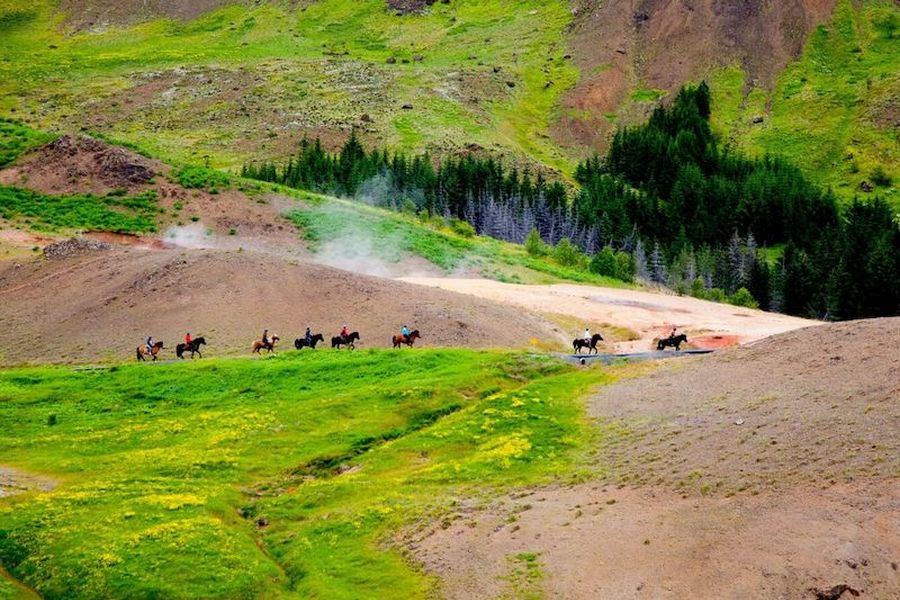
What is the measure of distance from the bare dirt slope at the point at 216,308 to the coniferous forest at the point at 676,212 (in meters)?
45.4

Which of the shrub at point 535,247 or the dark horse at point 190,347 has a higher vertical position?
the shrub at point 535,247

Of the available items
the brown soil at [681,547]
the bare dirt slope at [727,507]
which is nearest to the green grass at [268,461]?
the brown soil at [681,547]

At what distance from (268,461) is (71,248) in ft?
152

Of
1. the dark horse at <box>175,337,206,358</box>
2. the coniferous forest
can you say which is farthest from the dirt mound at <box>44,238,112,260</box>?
the coniferous forest

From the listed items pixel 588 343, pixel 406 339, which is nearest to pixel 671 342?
pixel 588 343

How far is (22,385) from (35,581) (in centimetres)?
2657

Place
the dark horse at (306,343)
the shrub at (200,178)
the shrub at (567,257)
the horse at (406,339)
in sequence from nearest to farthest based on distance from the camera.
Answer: the dark horse at (306,343), the horse at (406,339), the shrub at (200,178), the shrub at (567,257)

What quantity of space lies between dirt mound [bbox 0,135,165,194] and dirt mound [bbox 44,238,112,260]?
18.2m

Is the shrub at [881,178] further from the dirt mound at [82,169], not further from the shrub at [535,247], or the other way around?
the dirt mound at [82,169]

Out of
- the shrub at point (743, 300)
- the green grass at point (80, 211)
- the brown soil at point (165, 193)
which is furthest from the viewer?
the shrub at point (743, 300)

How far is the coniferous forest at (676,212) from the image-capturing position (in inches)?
A: 4665

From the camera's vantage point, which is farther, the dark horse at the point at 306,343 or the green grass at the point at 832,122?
the green grass at the point at 832,122

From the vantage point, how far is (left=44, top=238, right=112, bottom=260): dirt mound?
80438mm

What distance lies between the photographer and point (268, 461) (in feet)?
141
